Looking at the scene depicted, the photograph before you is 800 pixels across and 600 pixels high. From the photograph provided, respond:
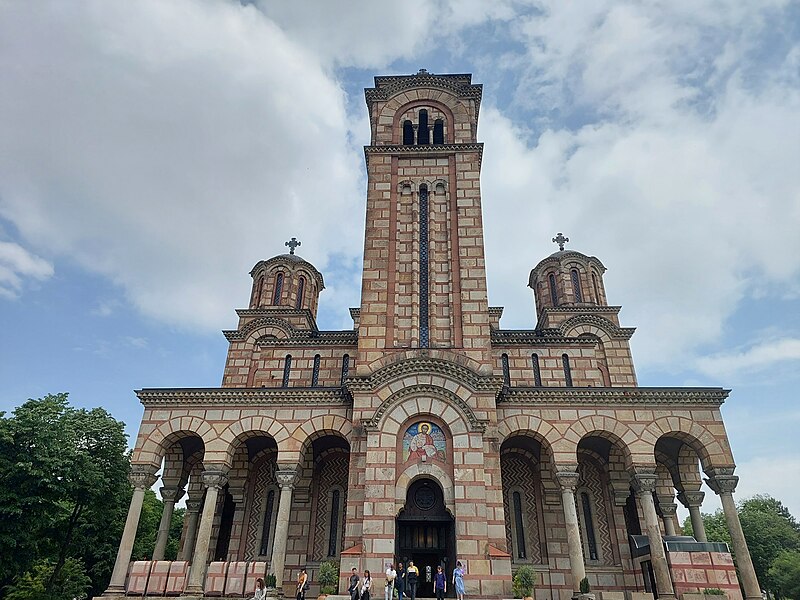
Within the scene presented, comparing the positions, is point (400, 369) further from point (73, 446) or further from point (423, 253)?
point (73, 446)

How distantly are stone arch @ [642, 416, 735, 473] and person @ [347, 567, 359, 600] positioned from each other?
11.0 meters

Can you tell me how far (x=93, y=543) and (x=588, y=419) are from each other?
26753mm

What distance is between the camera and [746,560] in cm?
1644

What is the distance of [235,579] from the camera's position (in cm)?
1680

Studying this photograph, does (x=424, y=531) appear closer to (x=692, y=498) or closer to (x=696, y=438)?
(x=696, y=438)

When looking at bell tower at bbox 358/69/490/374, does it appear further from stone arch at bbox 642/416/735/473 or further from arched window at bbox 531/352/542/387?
stone arch at bbox 642/416/735/473

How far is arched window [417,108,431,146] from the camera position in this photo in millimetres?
25678

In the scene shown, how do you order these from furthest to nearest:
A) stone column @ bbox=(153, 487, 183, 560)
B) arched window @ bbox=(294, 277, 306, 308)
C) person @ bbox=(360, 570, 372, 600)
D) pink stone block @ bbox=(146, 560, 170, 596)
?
arched window @ bbox=(294, 277, 306, 308)
stone column @ bbox=(153, 487, 183, 560)
pink stone block @ bbox=(146, 560, 170, 596)
person @ bbox=(360, 570, 372, 600)

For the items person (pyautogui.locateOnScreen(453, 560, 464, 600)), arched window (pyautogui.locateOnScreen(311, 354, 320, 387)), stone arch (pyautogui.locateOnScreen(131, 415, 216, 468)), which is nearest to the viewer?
person (pyautogui.locateOnScreen(453, 560, 464, 600))

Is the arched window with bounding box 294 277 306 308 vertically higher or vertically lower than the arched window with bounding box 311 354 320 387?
higher

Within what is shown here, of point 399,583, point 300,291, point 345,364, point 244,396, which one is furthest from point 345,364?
point 399,583

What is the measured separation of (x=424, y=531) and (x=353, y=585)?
3.91 m

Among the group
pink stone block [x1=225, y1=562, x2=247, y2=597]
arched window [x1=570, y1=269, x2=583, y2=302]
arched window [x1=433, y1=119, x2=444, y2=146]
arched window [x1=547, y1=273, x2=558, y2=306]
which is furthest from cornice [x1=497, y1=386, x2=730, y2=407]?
arched window [x1=433, y1=119, x2=444, y2=146]

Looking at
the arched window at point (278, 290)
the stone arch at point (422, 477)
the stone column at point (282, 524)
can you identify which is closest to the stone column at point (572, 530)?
the stone arch at point (422, 477)
